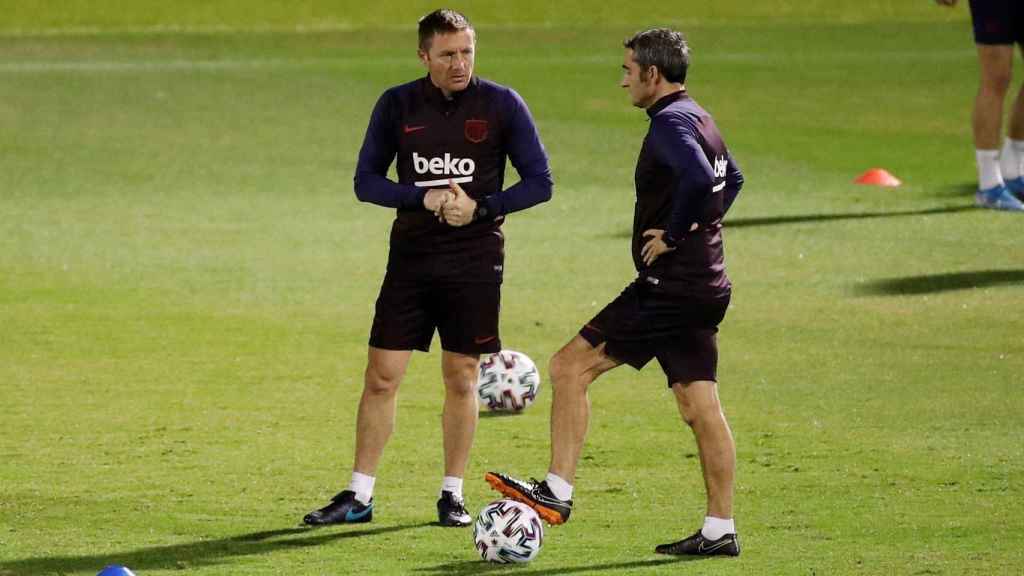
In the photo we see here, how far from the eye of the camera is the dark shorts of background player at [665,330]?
757 cm

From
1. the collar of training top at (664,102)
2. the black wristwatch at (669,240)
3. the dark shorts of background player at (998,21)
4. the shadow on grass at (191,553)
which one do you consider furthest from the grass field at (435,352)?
the collar of training top at (664,102)

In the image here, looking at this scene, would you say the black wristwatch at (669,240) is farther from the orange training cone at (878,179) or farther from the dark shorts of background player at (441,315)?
the orange training cone at (878,179)

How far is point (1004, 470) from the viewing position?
8.85 m

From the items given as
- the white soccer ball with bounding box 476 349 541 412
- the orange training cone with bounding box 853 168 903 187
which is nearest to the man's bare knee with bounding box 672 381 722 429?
the white soccer ball with bounding box 476 349 541 412

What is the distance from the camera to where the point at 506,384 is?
412 inches

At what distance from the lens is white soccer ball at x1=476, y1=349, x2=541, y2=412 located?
10.5 meters

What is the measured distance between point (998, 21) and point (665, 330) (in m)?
9.69

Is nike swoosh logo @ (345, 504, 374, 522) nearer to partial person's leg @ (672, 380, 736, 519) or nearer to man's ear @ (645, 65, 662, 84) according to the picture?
partial person's leg @ (672, 380, 736, 519)

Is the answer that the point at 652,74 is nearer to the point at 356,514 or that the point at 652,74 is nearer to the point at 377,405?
the point at 377,405

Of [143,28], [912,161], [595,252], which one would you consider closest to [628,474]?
[595,252]

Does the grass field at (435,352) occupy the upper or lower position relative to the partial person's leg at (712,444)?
lower

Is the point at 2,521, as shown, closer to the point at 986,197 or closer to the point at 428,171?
the point at 428,171

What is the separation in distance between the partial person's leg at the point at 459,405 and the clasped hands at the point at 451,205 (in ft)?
2.12

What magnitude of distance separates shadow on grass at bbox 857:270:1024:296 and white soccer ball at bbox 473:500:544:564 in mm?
7048
